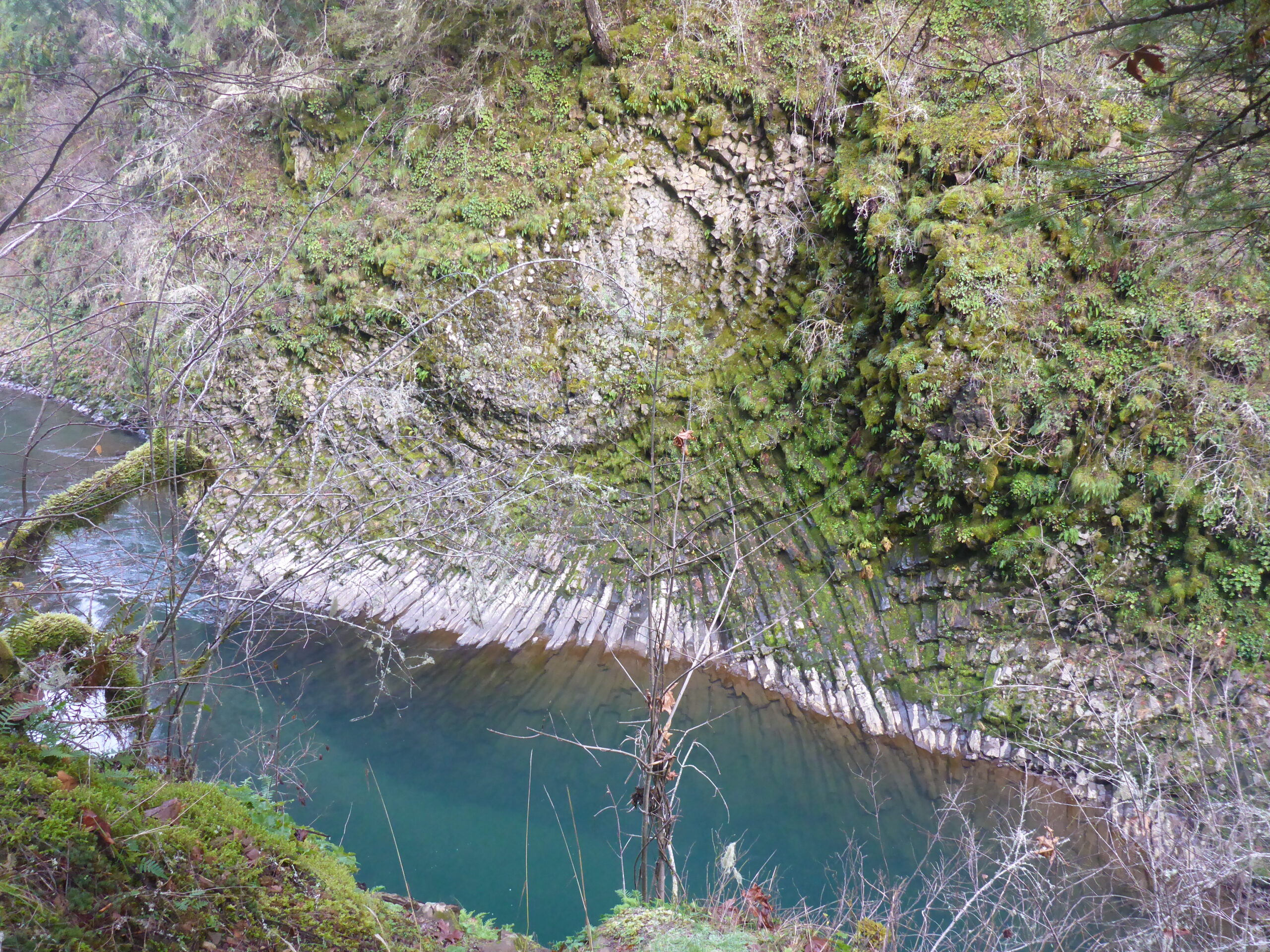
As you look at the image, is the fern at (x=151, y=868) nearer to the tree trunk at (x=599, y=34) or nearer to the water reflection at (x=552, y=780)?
the water reflection at (x=552, y=780)

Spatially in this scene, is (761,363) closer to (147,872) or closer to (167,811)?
(167,811)

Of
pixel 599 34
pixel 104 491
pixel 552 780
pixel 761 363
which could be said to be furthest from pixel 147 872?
pixel 599 34

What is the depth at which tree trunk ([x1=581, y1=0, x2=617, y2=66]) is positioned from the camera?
7.77 m

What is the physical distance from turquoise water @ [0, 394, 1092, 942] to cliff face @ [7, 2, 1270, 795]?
49cm

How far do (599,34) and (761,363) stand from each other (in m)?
4.61

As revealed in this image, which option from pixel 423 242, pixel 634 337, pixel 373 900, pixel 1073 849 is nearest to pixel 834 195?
pixel 634 337

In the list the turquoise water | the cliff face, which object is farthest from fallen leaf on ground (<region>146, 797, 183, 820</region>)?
the turquoise water

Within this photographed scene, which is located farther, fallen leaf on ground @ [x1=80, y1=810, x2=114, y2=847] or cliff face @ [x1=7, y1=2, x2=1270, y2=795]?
cliff face @ [x1=7, y1=2, x2=1270, y2=795]

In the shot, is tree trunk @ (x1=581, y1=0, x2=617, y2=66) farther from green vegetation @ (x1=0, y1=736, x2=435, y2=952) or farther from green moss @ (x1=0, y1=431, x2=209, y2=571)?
green vegetation @ (x1=0, y1=736, x2=435, y2=952)

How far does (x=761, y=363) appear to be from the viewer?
7984 millimetres

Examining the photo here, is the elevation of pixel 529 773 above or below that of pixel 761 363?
below

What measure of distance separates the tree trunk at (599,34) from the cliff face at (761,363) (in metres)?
0.26

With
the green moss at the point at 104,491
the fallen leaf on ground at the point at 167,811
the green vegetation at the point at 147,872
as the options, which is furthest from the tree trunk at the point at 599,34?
the fallen leaf on ground at the point at 167,811

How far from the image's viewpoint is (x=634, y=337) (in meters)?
7.92
